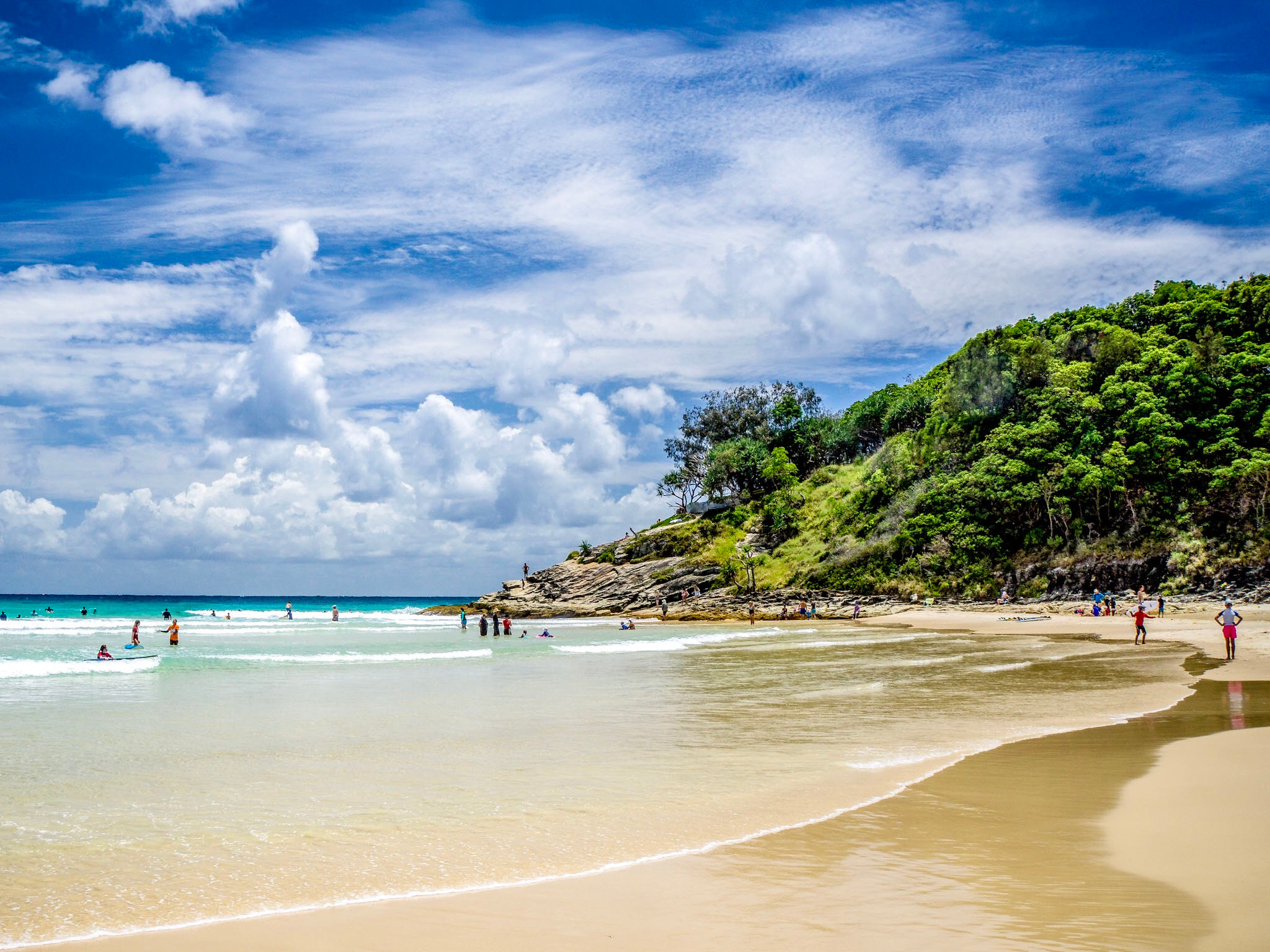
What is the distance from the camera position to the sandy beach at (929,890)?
5383 millimetres

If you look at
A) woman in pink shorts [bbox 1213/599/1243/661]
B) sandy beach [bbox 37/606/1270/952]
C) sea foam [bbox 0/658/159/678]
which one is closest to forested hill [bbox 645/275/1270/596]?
woman in pink shorts [bbox 1213/599/1243/661]

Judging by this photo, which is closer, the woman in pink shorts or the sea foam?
the woman in pink shorts

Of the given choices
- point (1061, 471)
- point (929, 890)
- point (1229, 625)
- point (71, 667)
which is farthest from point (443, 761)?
point (1061, 471)

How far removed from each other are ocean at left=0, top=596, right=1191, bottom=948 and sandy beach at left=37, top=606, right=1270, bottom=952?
53cm

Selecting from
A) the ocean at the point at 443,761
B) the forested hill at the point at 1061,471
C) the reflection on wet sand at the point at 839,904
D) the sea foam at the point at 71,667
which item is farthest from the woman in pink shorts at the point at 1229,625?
the sea foam at the point at 71,667

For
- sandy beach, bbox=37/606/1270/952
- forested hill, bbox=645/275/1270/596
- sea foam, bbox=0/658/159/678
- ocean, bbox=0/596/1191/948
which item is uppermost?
forested hill, bbox=645/275/1270/596

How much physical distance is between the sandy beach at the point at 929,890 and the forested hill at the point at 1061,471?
155ft

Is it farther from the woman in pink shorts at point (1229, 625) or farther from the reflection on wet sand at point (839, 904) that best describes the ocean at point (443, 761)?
the woman in pink shorts at point (1229, 625)

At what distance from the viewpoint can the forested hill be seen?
165 feet

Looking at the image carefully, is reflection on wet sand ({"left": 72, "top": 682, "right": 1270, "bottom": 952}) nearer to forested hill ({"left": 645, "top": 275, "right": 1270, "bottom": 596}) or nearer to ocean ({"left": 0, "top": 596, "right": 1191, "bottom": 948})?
ocean ({"left": 0, "top": 596, "right": 1191, "bottom": 948})

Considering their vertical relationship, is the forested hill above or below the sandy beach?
above

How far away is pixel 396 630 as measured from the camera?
6091cm

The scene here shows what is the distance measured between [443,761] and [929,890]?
8011 millimetres

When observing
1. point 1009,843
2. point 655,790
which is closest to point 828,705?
point 655,790
